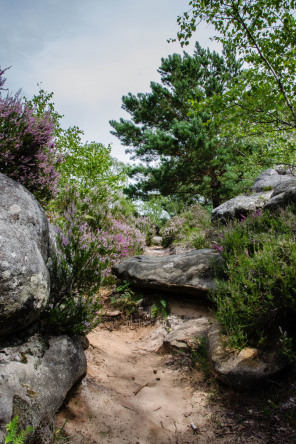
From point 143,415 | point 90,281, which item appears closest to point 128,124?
point 90,281

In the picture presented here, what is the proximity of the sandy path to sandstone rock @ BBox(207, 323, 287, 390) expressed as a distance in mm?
371

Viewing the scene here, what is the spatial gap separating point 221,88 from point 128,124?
20.3ft

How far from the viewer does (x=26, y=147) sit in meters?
3.53

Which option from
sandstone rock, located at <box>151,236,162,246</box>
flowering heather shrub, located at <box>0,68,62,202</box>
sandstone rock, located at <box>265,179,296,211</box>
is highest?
flowering heather shrub, located at <box>0,68,62,202</box>

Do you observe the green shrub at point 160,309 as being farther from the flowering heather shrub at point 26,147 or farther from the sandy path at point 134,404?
the flowering heather shrub at point 26,147

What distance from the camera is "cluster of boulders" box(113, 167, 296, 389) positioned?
2.80 metres

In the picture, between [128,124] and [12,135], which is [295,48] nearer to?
[12,135]

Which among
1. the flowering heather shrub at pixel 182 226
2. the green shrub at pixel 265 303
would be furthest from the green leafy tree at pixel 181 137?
the green shrub at pixel 265 303

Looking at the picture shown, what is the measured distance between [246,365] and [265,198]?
19.3 ft

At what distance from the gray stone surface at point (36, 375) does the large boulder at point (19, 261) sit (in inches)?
8.8

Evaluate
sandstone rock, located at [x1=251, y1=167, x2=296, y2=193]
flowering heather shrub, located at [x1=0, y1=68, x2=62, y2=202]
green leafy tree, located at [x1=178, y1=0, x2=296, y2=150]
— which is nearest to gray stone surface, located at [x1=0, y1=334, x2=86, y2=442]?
flowering heather shrub, located at [x1=0, y1=68, x2=62, y2=202]

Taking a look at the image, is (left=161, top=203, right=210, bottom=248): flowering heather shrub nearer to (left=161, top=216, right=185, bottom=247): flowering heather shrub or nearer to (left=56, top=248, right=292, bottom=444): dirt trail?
(left=161, top=216, right=185, bottom=247): flowering heather shrub

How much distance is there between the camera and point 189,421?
2605 mm

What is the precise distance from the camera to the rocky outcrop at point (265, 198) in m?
5.95
